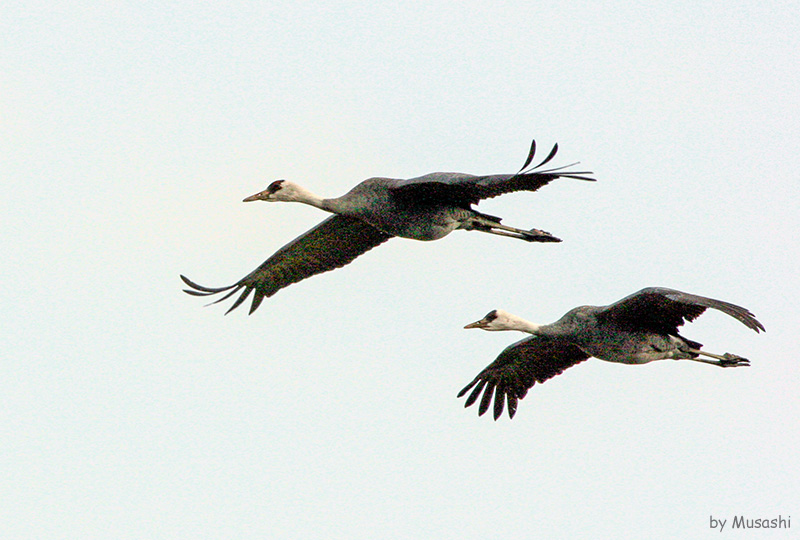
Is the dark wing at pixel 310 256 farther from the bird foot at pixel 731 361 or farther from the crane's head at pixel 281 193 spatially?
the bird foot at pixel 731 361

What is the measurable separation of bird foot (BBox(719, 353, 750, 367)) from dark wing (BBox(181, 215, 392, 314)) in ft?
14.2

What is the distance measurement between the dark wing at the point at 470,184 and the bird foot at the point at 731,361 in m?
3.60

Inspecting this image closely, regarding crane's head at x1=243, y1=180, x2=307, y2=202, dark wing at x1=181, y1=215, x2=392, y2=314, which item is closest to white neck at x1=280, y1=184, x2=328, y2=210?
crane's head at x1=243, y1=180, x2=307, y2=202

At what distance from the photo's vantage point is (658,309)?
1521cm

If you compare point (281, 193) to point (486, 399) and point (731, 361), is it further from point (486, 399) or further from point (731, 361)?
point (731, 361)

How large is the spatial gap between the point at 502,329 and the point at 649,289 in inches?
86.2

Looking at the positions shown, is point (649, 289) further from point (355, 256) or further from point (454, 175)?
point (355, 256)

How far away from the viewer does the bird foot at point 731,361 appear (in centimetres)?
1659

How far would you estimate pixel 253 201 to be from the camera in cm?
1675

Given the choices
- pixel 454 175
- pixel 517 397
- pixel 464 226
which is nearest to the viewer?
pixel 454 175

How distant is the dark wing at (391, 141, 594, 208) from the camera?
14266mm

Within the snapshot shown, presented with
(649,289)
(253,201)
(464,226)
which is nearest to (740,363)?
(649,289)

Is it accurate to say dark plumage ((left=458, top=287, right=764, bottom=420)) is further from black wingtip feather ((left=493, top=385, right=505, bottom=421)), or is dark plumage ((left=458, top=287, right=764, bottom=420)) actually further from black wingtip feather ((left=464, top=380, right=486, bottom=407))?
black wingtip feather ((left=493, top=385, right=505, bottom=421))

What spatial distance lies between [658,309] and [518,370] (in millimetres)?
2715
